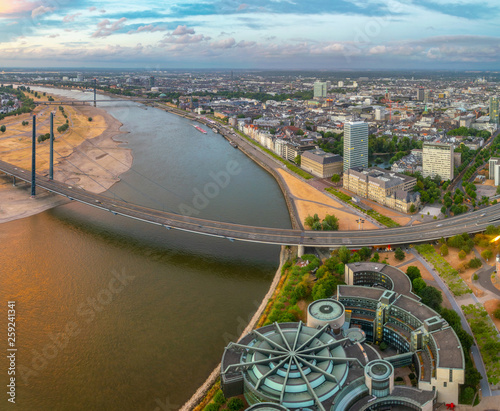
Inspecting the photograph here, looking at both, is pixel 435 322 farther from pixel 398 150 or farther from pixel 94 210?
pixel 398 150

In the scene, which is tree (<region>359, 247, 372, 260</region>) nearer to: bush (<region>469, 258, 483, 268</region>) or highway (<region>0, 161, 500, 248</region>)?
highway (<region>0, 161, 500, 248</region>)

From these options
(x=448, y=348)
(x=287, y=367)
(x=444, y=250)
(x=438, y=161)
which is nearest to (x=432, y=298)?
(x=448, y=348)

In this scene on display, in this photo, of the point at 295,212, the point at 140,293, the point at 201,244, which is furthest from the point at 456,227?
the point at 140,293

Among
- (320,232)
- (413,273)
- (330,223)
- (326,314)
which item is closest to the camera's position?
(326,314)

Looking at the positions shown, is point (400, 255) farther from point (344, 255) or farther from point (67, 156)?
point (67, 156)

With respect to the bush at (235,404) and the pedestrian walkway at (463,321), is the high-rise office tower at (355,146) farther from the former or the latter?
the bush at (235,404)

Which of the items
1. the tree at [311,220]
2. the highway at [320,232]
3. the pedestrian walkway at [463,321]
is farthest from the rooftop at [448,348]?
the tree at [311,220]

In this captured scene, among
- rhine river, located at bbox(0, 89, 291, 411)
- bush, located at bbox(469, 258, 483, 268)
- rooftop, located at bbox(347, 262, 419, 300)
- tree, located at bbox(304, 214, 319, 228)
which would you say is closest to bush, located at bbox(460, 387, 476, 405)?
rooftop, located at bbox(347, 262, 419, 300)
